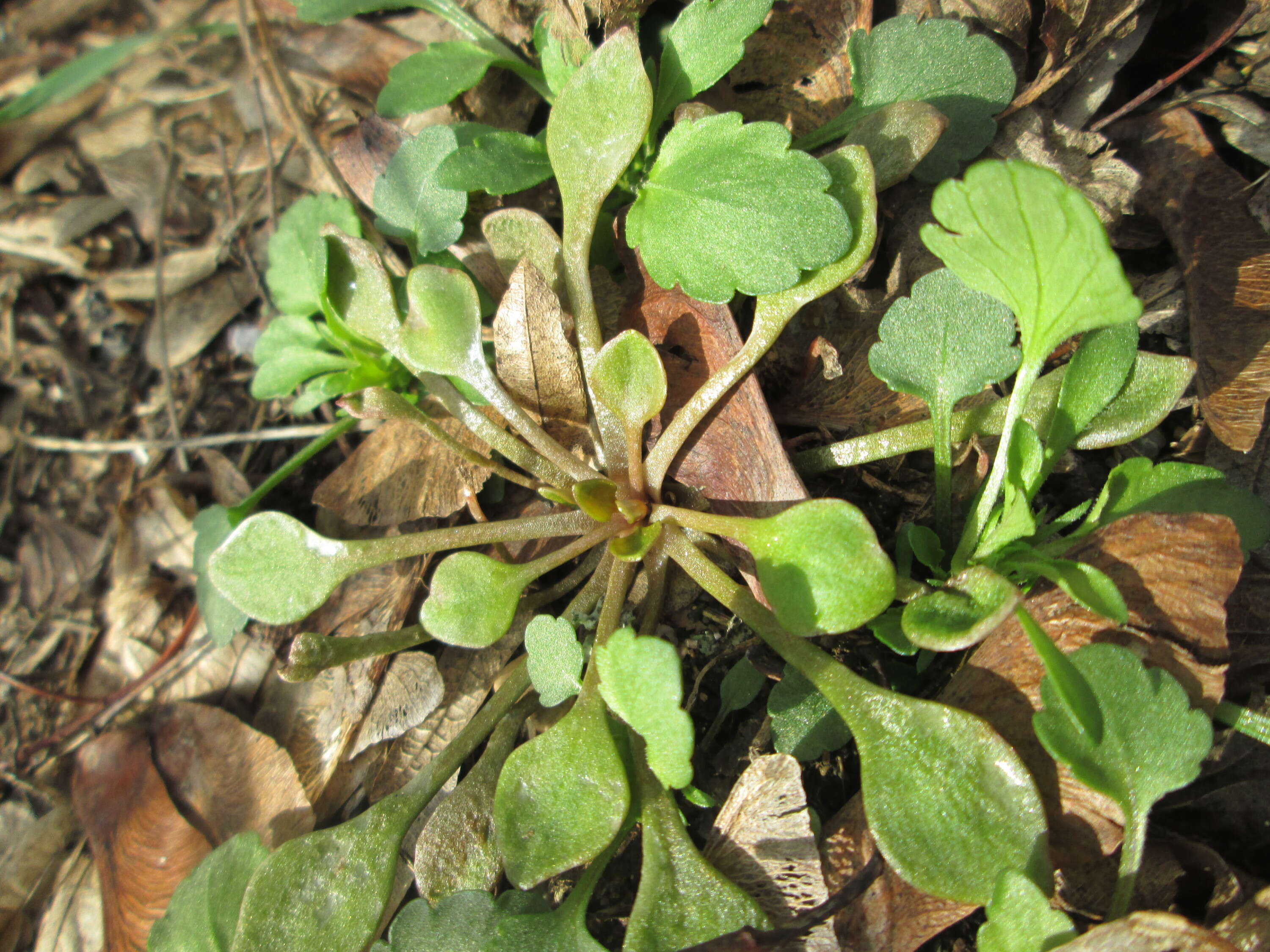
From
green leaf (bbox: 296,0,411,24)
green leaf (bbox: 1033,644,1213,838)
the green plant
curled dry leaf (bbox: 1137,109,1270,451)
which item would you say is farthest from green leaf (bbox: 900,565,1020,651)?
green leaf (bbox: 296,0,411,24)

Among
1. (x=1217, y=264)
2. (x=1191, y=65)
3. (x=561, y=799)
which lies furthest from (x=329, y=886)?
(x=1191, y=65)

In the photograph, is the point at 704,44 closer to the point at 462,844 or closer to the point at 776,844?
the point at 776,844

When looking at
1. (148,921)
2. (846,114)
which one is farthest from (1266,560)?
(148,921)

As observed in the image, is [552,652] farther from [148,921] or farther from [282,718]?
[148,921]

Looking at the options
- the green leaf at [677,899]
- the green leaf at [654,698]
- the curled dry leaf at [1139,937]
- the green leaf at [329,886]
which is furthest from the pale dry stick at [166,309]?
→ the curled dry leaf at [1139,937]

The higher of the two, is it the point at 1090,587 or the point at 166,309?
the point at 166,309

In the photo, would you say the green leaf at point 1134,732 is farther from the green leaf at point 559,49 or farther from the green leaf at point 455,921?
the green leaf at point 559,49
